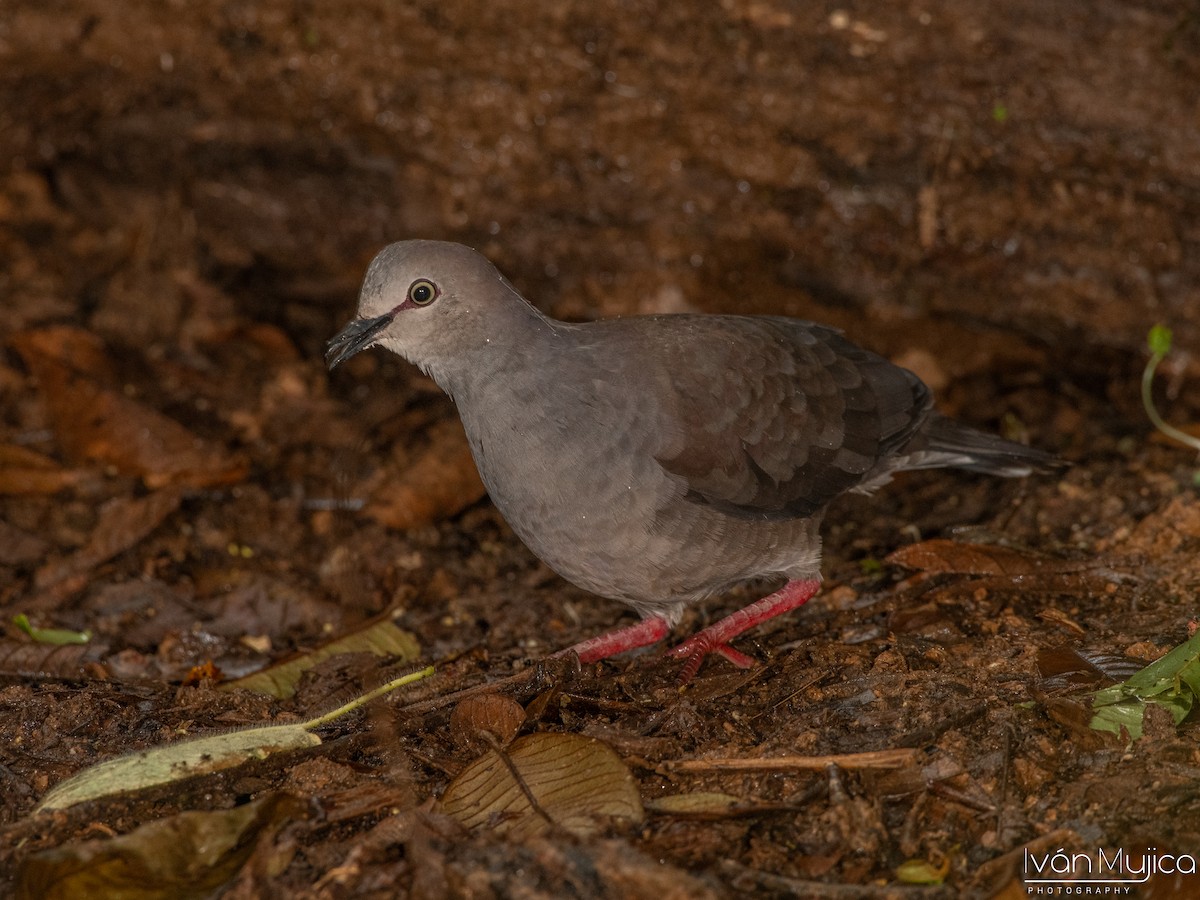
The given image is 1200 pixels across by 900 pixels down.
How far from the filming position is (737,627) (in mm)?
4816

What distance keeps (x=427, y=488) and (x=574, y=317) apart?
175cm

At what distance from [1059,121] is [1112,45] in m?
0.44

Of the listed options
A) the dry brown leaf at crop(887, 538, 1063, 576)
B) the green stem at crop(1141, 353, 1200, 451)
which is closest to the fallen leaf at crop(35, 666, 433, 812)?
the dry brown leaf at crop(887, 538, 1063, 576)

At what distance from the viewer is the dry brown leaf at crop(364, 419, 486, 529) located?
5836 mm

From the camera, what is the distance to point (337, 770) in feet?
12.2

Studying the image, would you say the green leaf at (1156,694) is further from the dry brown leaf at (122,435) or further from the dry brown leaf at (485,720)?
the dry brown leaf at (122,435)

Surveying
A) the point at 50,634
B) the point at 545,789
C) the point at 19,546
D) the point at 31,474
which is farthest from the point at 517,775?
the point at 31,474

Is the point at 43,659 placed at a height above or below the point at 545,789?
below

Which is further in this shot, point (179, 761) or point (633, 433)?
point (633, 433)

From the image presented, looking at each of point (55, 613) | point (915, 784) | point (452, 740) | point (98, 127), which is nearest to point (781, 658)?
point (915, 784)

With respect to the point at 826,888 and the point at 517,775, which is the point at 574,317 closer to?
the point at 517,775

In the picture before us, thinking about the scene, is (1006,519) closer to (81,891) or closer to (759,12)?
(759,12)

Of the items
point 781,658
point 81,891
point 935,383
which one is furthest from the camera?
point 935,383

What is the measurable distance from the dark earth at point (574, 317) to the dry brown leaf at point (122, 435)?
2cm
